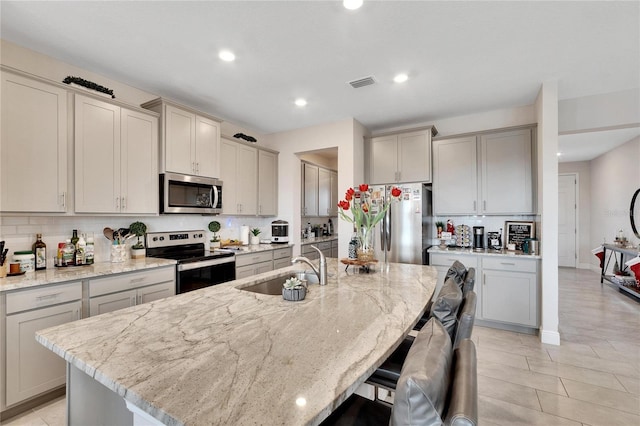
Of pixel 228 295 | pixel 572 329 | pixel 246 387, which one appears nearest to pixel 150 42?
pixel 228 295

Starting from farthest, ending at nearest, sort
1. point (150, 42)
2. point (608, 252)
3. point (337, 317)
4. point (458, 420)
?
point (608, 252), point (150, 42), point (337, 317), point (458, 420)

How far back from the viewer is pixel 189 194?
3406 millimetres

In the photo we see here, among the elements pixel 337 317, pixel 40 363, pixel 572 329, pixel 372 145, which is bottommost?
pixel 572 329

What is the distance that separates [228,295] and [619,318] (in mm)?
4959

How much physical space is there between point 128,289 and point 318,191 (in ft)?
12.0

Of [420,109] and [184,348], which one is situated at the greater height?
[420,109]

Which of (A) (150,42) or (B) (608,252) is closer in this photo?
(A) (150,42)

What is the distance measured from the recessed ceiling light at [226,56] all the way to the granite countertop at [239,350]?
6.68 ft

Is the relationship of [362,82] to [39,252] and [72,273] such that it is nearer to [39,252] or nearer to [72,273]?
[72,273]

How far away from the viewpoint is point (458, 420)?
61 centimetres

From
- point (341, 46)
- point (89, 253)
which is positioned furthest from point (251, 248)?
point (341, 46)

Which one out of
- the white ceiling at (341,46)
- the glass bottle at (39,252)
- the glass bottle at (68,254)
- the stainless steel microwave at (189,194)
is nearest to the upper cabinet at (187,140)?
the stainless steel microwave at (189,194)

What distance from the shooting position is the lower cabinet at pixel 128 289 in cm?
231

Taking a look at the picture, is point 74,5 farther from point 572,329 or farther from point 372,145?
point 572,329
